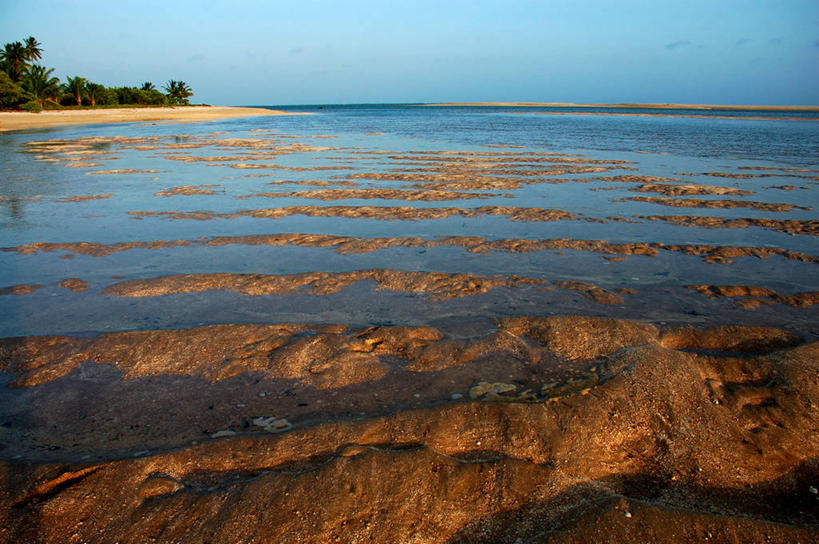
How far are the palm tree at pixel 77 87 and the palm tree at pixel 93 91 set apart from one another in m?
A: 0.81

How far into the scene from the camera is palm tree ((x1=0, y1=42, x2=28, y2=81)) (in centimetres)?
5912

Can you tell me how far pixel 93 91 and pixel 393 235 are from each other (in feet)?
252

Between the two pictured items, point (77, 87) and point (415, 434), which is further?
point (77, 87)

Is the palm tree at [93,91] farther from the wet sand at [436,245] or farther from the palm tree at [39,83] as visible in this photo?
the wet sand at [436,245]

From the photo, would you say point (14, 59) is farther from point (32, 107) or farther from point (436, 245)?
point (436, 245)

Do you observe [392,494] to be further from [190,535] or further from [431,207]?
[431,207]

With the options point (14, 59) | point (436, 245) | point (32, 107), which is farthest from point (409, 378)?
point (14, 59)

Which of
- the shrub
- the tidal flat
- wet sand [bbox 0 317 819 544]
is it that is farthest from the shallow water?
the shrub

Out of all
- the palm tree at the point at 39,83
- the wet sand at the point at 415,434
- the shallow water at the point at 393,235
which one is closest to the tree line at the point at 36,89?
the palm tree at the point at 39,83

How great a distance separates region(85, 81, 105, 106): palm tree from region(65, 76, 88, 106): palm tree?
81cm

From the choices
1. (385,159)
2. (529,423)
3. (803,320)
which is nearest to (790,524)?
(529,423)

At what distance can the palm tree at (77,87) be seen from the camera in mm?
Answer: 64000

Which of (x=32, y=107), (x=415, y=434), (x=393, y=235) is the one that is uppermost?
(x=32, y=107)

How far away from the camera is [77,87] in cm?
→ 6456
